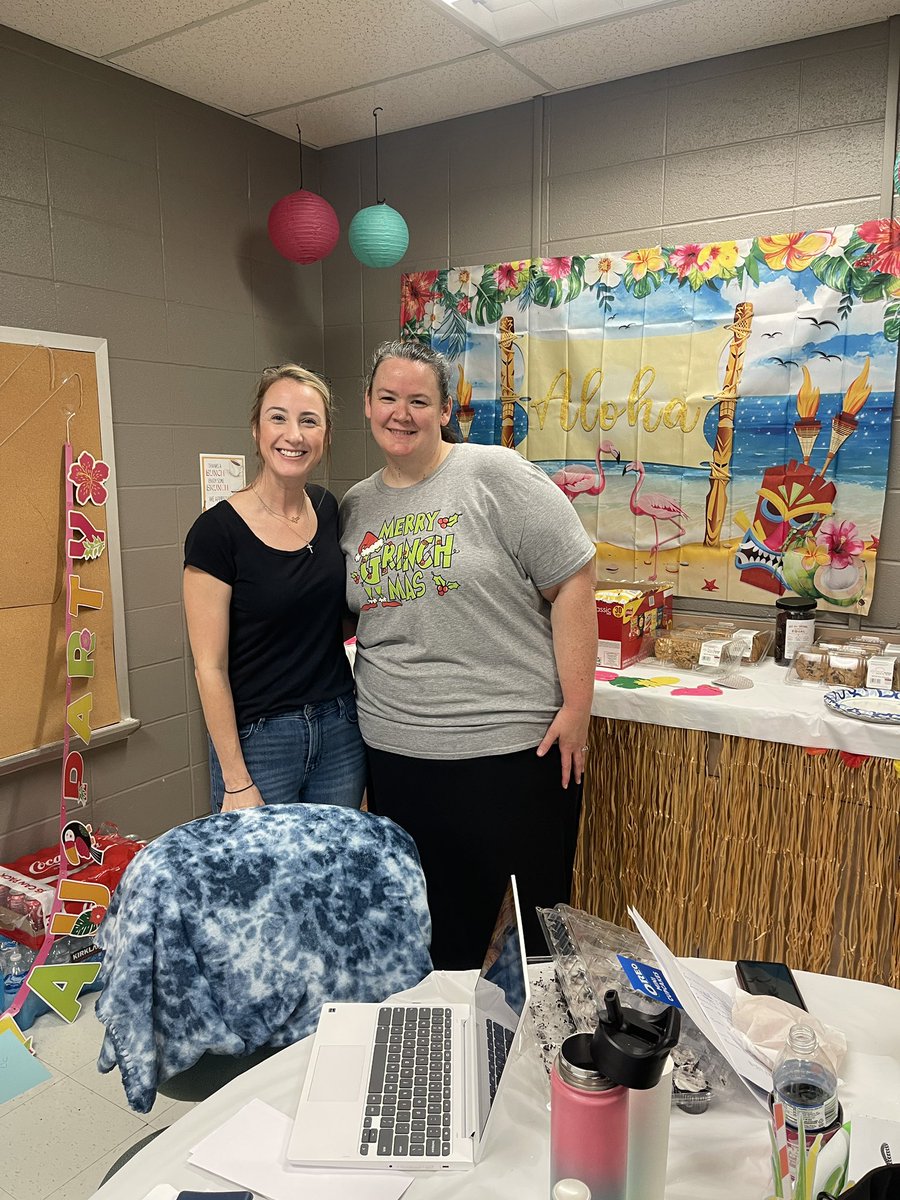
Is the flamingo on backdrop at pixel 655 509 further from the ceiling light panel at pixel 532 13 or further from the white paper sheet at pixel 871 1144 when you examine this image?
the white paper sheet at pixel 871 1144

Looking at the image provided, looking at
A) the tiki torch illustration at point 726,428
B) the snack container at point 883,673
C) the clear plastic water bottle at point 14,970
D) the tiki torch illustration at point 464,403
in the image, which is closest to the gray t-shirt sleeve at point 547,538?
the snack container at point 883,673

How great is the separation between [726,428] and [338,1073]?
2302mm

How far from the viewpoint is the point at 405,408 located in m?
1.92

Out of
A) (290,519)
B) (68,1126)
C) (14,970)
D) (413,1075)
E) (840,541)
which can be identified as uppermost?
(290,519)

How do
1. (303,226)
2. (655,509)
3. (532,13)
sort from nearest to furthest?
(532,13)
(655,509)
(303,226)

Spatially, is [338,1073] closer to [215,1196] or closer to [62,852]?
[215,1196]

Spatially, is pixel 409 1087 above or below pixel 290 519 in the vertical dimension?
below

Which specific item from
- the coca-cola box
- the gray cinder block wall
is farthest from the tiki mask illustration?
the coca-cola box

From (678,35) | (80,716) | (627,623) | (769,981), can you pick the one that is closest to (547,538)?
(627,623)

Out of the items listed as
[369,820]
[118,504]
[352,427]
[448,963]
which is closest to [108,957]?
[369,820]

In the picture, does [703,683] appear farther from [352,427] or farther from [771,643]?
[352,427]

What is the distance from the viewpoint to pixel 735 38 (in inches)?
103

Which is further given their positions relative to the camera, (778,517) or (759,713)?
(778,517)

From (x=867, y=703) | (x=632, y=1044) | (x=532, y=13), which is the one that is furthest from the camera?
(x=532, y=13)
